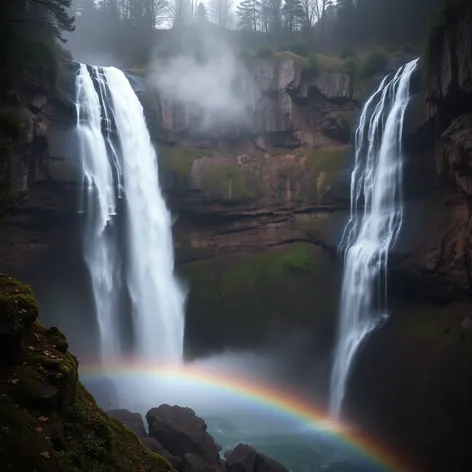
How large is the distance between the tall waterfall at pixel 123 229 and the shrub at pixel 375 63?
1590 centimetres

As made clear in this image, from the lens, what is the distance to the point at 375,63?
35.7 meters

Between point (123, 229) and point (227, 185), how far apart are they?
24.5 feet

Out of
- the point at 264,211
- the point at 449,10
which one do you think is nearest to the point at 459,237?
the point at 449,10

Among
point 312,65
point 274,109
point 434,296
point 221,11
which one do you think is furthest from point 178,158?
point 221,11

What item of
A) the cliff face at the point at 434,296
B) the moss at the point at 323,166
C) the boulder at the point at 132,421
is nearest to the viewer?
the boulder at the point at 132,421

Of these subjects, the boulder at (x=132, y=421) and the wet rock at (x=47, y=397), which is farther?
the boulder at (x=132, y=421)

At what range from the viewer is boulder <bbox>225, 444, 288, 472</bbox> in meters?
16.9

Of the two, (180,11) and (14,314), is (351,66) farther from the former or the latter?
(180,11)

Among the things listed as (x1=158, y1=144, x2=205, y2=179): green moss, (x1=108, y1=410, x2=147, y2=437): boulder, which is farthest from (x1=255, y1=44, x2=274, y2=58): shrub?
(x1=108, y1=410, x2=147, y2=437): boulder

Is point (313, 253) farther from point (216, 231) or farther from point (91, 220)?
point (91, 220)

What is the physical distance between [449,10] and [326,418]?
62.2ft

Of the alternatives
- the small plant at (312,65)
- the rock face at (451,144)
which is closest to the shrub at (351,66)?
the small plant at (312,65)

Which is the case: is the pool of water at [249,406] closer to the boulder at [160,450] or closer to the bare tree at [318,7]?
the boulder at [160,450]

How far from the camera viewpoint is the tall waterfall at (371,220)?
2573cm
